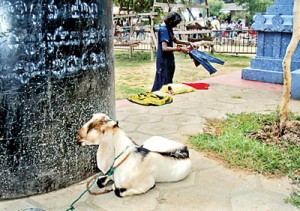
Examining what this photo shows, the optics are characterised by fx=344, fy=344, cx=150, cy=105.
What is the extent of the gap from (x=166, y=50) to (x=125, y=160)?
3.94 m

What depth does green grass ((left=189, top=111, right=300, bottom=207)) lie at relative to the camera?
353 centimetres

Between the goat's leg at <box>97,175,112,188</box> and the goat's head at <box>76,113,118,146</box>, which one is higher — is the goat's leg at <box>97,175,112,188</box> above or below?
below

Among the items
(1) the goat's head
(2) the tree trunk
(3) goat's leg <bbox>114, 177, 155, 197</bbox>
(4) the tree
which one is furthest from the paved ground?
(4) the tree

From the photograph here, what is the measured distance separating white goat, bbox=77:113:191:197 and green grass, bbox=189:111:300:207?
85 centimetres

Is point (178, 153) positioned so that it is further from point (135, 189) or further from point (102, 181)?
point (102, 181)

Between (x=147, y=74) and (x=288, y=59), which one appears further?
(x=147, y=74)

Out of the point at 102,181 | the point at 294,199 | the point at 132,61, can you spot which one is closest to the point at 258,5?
the point at 132,61

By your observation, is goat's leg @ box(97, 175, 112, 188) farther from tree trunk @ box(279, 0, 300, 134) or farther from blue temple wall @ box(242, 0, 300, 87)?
blue temple wall @ box(242, 0, 300, 87)

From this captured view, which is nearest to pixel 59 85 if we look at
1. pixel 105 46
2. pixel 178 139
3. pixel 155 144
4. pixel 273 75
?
pixel 105 46

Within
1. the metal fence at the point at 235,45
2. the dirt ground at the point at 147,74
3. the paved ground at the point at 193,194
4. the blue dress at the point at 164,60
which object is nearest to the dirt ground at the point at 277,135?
the paved ground at the point at 193,194

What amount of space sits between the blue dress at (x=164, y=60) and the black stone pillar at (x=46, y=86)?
3.29m

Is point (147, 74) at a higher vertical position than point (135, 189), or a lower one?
higher

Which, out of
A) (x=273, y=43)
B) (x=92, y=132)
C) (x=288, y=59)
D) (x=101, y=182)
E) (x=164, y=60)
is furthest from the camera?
(x=273, y=43)

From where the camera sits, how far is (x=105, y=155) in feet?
9.46
